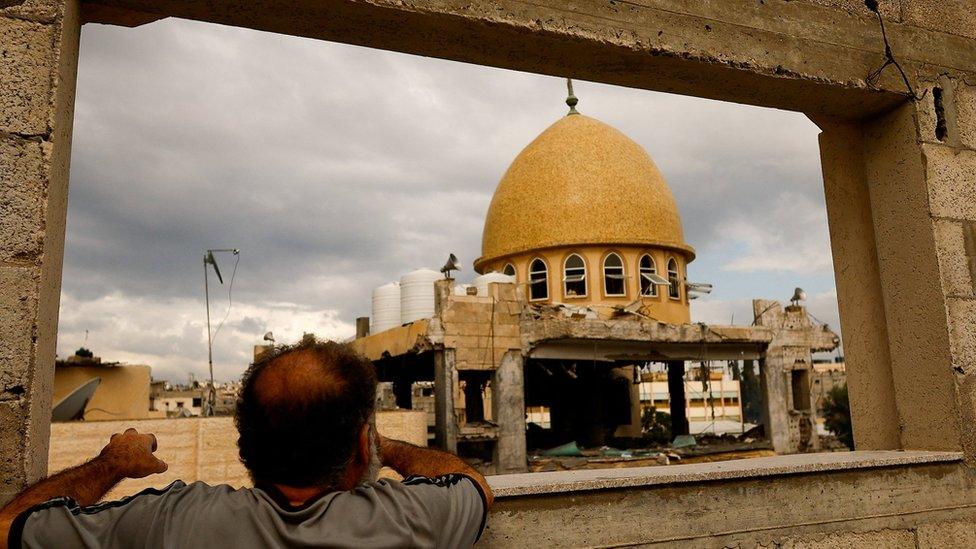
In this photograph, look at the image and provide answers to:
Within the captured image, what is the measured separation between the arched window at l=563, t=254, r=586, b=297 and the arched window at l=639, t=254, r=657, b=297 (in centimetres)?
178

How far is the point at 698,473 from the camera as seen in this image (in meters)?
2.74

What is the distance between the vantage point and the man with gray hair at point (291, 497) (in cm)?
136

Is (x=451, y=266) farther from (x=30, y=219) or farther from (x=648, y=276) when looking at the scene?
(x=30, y=219)

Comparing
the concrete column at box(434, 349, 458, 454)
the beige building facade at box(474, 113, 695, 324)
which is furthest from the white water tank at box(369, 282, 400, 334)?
the beige building facade at box(474, 113, 695, 324)

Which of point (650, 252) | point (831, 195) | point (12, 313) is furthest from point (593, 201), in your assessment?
point (12, 313)

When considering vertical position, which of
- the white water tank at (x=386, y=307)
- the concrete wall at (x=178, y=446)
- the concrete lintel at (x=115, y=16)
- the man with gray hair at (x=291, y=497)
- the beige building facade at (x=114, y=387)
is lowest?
the concrete wall at (x=178, y=446)

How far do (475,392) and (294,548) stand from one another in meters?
17.6

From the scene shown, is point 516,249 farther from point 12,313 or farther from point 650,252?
point 12,313

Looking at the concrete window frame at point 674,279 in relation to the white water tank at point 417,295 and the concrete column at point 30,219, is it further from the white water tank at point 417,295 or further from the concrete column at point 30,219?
the concrete column at point 30,219

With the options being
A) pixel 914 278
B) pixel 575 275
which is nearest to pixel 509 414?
pixel 575 275

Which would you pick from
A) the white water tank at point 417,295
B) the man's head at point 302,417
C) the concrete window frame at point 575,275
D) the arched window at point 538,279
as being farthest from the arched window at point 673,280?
the man's head at point 302,417

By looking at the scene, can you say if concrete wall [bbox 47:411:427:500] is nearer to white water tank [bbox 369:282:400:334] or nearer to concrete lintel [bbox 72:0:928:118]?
white water tank [bbox 369:282:400:334]

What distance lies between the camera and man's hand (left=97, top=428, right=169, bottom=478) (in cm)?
170

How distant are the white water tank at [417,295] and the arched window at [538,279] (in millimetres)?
4857
